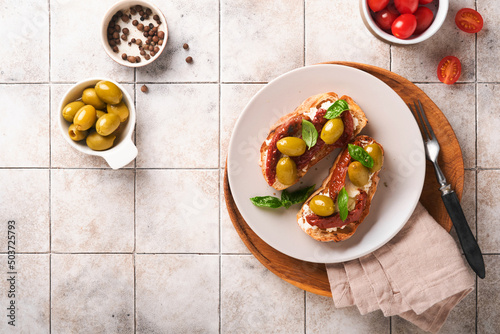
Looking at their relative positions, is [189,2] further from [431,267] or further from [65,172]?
[431,267]

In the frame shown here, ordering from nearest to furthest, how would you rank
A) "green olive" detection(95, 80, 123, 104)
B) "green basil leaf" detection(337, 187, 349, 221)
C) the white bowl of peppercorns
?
"green basil leaf" detection(337, 187, 349, 221) < "green olive" detection(95, 80, 123, 104) < the white bowl of peppercorns

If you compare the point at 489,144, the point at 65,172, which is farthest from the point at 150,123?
the point at 489,144

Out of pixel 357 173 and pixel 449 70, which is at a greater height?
pixel 449 70

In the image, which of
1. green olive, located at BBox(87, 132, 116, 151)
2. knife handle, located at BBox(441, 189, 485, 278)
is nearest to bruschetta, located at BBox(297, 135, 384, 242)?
knife handle, located at BBox(441, 189, 485, 278)

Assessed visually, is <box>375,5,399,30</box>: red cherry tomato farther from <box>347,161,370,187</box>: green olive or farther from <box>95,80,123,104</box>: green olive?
<box>95,80,123,104</box>: green olive

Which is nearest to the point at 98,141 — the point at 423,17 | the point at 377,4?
the point at 377,4

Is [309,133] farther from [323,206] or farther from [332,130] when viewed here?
[323,206]

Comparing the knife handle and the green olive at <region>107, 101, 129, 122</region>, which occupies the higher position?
the green olive at <region>107, 101, 129, 122</region>
